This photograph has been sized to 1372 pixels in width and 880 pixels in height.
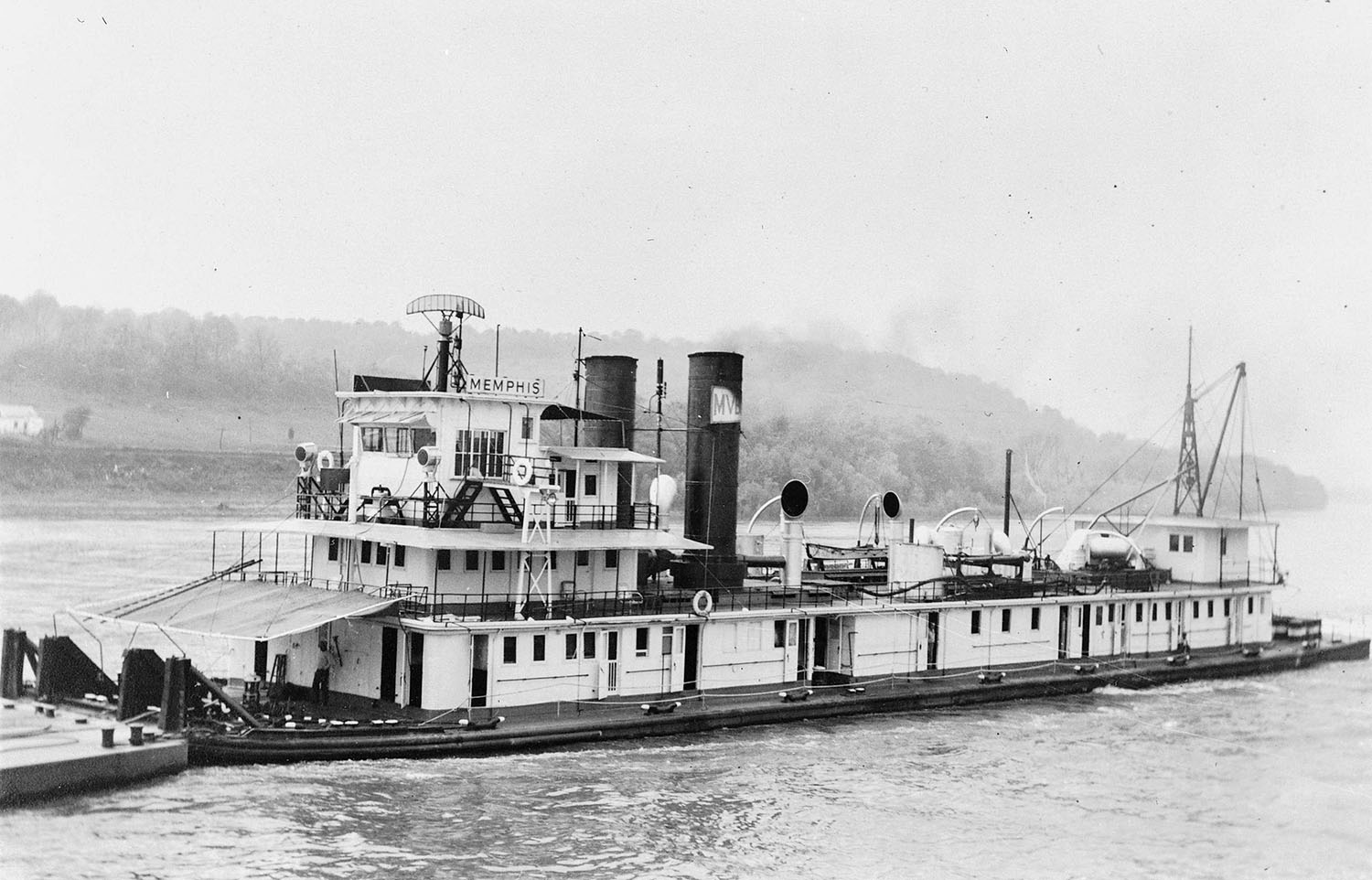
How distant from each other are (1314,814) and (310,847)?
1799 cm

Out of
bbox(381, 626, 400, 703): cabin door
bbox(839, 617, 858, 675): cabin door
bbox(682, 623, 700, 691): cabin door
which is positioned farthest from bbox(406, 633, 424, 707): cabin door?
bbox(839, 617, 858, 675): cabin door

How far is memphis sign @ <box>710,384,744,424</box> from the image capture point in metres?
32.8

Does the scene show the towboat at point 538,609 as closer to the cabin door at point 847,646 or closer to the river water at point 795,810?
the cabin door at point 847,646

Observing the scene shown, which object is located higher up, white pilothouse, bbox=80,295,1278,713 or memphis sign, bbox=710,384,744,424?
memphis sign, bbox=710,384,744,424

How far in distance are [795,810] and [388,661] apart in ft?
27.6

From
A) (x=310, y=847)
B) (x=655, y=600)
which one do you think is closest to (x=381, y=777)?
(x=310, y=847)

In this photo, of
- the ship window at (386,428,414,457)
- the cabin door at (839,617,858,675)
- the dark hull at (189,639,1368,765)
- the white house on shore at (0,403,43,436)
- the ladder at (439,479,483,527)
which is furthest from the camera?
the white house on shore at (0,403,43,436)

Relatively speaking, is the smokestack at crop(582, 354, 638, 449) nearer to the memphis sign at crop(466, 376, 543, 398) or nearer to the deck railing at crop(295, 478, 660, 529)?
the deck railing at crop(295, 478, 660, 529)

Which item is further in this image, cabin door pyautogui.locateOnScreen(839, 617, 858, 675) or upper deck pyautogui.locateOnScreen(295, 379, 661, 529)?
cabin door pyautogui.locateOnScreen(839, 617, 858, 675)

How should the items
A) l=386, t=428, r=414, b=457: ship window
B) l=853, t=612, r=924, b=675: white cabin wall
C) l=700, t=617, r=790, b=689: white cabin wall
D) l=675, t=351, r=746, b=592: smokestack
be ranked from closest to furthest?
l=386, t=428, r=414, b=457: ship window
l=700, t=617, r=790, b=689: white cabin wall
l=853, t=612, r=924, b=675: white cabin wall
l=675, t=351, r=746, b=592: smokestack

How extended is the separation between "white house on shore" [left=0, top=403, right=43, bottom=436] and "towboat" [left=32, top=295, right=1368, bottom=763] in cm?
7362

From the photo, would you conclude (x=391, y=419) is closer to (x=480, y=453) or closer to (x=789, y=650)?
(x=480, y=453)

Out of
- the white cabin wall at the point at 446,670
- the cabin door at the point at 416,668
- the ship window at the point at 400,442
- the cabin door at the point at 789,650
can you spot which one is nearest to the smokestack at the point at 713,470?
the cabin door at the point at 789,650

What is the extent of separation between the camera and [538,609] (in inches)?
1038
